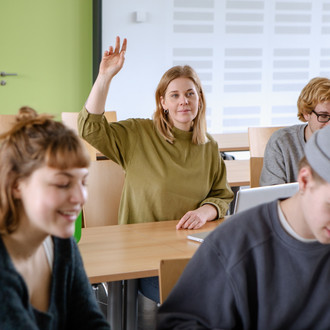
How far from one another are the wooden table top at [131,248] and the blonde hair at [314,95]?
2.51 feet

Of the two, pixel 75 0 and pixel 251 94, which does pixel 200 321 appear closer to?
pixel 75 0

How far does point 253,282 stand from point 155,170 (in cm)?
131

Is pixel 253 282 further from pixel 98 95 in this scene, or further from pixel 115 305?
pixel 98 95

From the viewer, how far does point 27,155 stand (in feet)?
3.96

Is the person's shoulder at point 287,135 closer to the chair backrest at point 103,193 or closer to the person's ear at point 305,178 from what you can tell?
the chair backrest at point 103,193

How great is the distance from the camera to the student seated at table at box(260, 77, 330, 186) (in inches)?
114

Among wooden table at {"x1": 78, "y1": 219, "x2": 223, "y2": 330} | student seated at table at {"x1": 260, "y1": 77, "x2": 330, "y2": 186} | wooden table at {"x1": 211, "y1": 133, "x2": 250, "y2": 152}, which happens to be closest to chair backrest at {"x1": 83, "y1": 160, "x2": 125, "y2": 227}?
wooden table at {"x1": 78, "y1": 219, "x2": 223, "y2": 330}

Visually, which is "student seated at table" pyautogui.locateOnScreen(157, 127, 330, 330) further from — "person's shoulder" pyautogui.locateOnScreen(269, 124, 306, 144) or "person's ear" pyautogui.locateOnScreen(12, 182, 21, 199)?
"person's shoulder" pyautogui.locateOnScreen(269, 124, 306, 144)

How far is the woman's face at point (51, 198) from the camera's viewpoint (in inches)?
47.1

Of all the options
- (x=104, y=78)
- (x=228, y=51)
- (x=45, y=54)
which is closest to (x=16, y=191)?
(x=104, y=78)

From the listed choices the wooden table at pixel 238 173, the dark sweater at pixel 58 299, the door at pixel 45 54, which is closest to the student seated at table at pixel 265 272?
the dark sweater at pixel 58 299

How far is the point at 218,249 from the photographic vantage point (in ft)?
4.52

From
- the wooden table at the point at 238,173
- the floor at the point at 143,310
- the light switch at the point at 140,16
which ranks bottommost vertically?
the floor at the point at 143,310

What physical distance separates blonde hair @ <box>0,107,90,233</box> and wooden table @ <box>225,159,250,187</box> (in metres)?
2.42
